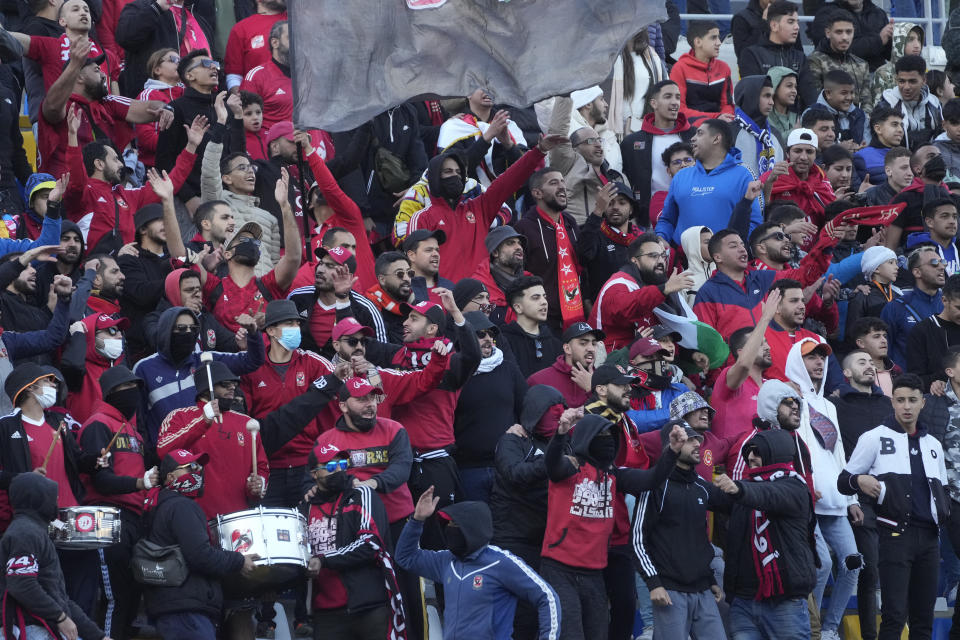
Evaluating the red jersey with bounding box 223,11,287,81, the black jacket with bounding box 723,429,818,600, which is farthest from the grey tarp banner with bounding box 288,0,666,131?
the red jersey with bounding box 223,11,287,81

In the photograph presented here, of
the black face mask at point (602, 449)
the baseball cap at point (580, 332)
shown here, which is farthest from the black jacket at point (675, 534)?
the baseball cap at point (580, 332)

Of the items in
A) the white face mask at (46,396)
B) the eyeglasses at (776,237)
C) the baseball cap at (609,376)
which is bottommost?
the eyeglasses at (776,237)

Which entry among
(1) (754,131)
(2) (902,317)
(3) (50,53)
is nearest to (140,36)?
(3) (50,53)

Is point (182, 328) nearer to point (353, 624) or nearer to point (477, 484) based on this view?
point (477, 484)

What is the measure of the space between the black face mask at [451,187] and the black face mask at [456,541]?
394 cm

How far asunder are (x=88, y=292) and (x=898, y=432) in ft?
18.9

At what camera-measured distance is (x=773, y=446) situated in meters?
11.4

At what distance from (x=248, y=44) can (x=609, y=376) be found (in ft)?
22.4

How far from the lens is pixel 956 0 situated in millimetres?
22828

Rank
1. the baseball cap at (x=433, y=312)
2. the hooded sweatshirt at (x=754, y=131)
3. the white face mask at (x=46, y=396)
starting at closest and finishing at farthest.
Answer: the white face mask at (x=46, y=396) → the baseball cap at (x=433, y=312) → the hooded sweatshirt at (x=754, y=131)

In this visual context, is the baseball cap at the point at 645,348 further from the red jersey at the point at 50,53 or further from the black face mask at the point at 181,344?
the red jersey at the point at 50,53

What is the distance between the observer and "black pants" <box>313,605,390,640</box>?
10359mm

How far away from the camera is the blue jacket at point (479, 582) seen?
10297mm

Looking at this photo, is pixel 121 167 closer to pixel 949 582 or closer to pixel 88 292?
pixel 88 292
